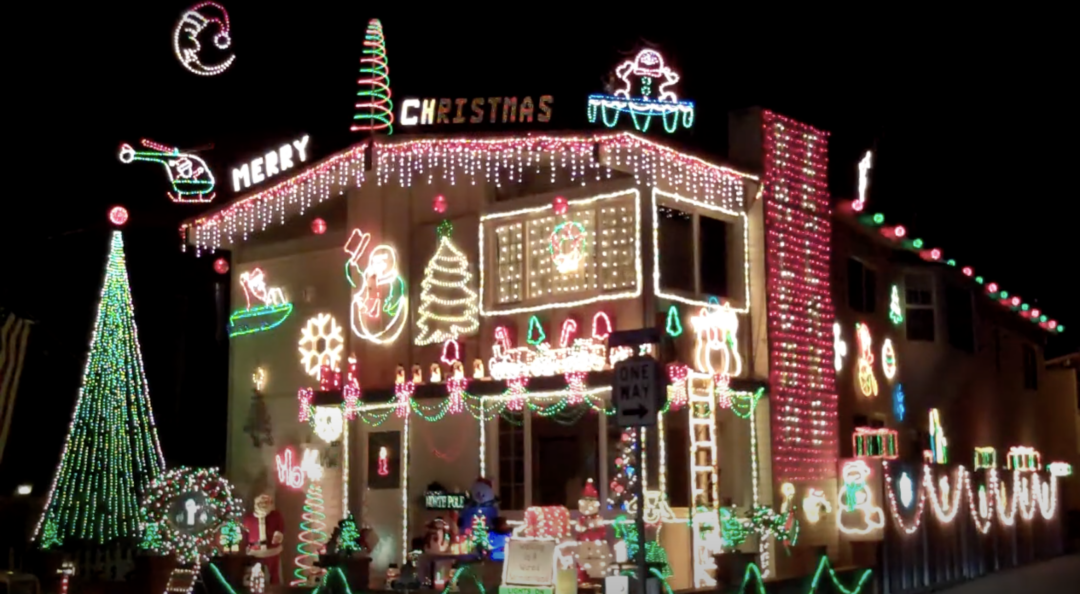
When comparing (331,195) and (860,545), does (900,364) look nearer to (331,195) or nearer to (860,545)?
(860,545)

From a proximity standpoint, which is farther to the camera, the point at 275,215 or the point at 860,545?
the point at 275,215

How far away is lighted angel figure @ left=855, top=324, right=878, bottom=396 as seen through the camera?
72.8 ft

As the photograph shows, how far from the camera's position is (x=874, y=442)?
2088cm

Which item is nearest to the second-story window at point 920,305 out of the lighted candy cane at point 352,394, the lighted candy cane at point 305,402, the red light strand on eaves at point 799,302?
the red light strand on eaves at point 799,302

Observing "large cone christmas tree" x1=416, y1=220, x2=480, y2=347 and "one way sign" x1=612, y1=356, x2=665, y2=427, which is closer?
"one way sign" x1=612, y1=356, x2=665, y2=427

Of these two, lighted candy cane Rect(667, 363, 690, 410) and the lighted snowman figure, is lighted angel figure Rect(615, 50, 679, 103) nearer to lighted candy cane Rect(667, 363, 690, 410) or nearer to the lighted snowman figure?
lighted candy cane Rect(667, 363, 690, 410)

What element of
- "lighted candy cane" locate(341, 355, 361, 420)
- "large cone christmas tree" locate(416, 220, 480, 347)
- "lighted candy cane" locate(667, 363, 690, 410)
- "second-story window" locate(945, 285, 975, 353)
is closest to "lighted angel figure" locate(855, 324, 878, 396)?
"second-story window" locate(945, 285, 975, 353)

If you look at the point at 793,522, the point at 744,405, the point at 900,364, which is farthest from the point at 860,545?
the point at 900,364

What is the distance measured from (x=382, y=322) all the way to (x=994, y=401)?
15049mm

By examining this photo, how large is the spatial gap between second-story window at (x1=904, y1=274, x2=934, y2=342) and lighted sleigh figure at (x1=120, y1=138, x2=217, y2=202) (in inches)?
557

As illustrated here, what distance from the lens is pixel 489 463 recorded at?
1962 cm

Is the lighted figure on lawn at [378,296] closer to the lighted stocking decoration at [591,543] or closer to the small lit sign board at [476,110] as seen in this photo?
the small lit sign board at [476,110]

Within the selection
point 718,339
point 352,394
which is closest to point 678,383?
point 718,339

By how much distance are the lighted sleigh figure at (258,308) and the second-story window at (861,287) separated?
10621 millimetres
